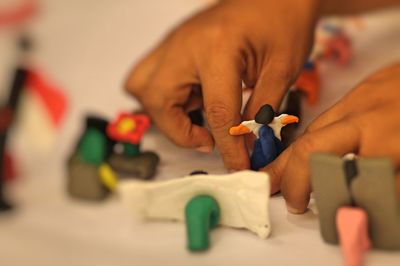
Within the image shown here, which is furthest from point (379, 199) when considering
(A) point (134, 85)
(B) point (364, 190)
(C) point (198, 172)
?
(A) point (134, 85)

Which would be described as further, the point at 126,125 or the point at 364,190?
the point at 126,125

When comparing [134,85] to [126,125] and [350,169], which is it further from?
[350,169]

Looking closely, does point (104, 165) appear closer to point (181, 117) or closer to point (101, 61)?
point (181, 117)

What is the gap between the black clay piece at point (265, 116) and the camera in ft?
1.34

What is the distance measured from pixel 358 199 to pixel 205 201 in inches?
3.7

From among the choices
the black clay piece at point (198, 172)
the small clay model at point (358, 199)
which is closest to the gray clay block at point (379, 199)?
the small clay model at point (358, 199)

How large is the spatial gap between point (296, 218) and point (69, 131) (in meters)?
0.19

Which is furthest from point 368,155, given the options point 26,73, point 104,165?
point 26,73

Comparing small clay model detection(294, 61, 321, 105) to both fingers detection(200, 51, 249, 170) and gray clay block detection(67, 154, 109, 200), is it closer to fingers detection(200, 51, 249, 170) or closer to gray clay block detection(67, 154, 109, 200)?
fingers detection(200, 51, 249, 170)

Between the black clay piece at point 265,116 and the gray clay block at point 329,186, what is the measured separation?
0.06 m

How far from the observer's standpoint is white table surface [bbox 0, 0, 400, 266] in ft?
1.24

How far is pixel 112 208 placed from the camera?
1.36 ft

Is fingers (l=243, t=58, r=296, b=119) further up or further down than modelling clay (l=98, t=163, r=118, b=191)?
further up

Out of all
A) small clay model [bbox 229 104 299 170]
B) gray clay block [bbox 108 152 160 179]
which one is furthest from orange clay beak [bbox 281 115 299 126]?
gray clay block [bbox 108 152 160 179]
